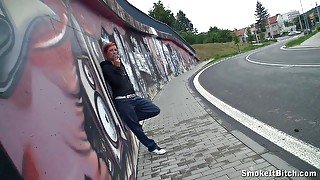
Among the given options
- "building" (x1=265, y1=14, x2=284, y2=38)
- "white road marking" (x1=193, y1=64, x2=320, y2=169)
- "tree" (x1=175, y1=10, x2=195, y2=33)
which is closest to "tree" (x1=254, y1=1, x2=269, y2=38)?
"building" (x1=265, y1=14, x2=284, y2=38)

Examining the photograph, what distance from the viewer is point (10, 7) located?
2547 mm

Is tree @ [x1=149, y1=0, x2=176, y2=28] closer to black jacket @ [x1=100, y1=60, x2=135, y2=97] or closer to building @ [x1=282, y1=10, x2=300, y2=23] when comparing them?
black jacket @ [x1=100, y1=60, x2=135, y2=97]

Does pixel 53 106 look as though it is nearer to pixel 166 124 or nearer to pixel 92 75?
pixel 92 75

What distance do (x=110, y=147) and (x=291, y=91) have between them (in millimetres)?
6352

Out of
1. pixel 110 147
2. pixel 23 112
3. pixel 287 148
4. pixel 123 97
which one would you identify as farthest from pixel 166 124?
pixel 23 112

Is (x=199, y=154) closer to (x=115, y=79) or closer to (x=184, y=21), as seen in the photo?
(x=115, y=79)

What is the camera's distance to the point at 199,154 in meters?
5.25

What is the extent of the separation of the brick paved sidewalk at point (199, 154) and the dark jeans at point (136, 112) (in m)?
0.33

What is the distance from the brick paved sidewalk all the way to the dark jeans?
1.08 feet

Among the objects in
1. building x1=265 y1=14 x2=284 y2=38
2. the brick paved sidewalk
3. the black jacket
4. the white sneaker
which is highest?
the black jacket

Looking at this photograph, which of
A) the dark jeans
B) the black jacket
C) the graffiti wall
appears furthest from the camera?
the dark jeans

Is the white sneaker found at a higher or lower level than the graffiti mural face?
lower

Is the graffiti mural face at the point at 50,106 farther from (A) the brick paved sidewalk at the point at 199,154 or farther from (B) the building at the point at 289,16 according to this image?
(B) the building at the point at 289,16

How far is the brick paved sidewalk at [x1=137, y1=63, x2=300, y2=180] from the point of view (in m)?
4.39
